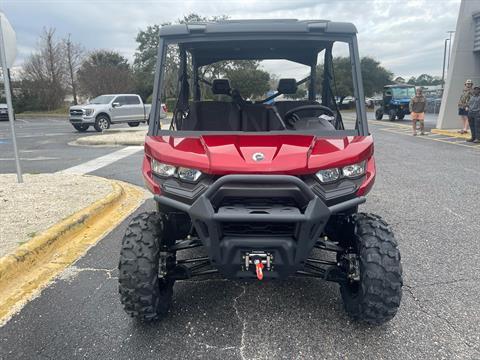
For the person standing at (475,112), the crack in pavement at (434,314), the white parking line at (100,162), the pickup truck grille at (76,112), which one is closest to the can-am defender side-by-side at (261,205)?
the crack in pavement at (434,314)

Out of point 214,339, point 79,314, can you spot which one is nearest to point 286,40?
point 214,339

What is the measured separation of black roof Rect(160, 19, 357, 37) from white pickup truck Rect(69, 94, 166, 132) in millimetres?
16772

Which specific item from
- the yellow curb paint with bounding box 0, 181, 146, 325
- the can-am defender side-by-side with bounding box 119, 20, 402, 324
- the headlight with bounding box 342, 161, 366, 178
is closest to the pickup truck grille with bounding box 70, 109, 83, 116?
the yellow curb paint with bounding box 0, 181, 146, 325

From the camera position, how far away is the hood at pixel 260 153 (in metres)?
2.45

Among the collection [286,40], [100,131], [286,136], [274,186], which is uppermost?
[286,40]

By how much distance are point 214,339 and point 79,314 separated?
1099 millimetres

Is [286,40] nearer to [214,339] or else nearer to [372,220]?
[372,220]

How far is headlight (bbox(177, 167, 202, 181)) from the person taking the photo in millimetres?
2539

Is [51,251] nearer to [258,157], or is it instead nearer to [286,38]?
[258,157]

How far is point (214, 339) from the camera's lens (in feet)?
8.83

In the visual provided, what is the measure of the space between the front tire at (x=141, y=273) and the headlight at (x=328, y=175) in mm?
1208

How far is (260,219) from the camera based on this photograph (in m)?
2.34

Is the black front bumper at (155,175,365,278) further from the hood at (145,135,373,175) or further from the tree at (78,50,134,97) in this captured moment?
the tree at (78,50,134,97)

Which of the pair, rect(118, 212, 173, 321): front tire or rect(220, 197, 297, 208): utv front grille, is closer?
rect(220, 197, 297, 208): utv front grille
